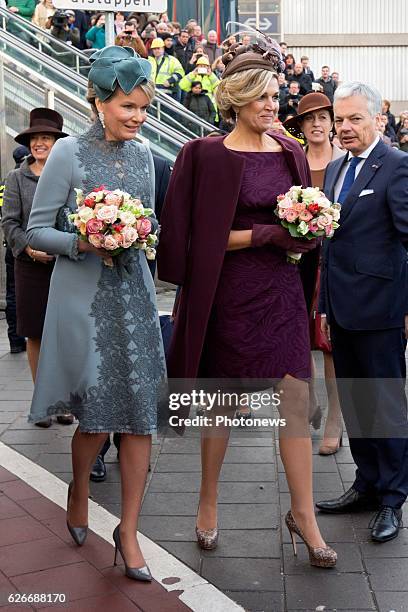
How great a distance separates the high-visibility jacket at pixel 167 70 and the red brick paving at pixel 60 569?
12252 millimetres

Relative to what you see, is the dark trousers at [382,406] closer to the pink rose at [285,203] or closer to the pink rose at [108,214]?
the pink rose at [285,203]

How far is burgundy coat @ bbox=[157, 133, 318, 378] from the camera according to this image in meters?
4.07

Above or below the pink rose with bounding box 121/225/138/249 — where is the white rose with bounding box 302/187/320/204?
above

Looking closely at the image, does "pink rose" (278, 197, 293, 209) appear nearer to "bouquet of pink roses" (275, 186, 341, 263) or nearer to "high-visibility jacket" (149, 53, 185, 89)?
"bouquet of pink roses" (275, 186, 341, 263)

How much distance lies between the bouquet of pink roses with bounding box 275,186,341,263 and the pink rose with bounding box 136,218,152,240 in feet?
1.83

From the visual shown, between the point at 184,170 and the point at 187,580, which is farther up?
the point at 184,170

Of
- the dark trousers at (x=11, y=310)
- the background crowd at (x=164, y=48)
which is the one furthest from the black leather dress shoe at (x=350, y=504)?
the background crowd at (x=164, y=48)

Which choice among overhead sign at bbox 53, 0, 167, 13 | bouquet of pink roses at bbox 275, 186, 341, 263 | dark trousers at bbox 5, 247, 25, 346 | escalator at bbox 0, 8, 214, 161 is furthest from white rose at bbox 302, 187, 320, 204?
escalator at bbox 0, 8, 214, 161

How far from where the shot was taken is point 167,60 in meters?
16.4

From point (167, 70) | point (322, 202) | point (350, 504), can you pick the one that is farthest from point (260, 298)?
point (167, 70)

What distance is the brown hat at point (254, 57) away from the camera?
4.07 m

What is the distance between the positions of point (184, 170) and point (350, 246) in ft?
2.93

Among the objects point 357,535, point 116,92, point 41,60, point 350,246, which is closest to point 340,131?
point 350,246

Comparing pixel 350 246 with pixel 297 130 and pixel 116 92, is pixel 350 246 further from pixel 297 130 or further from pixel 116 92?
pixel 297 130
